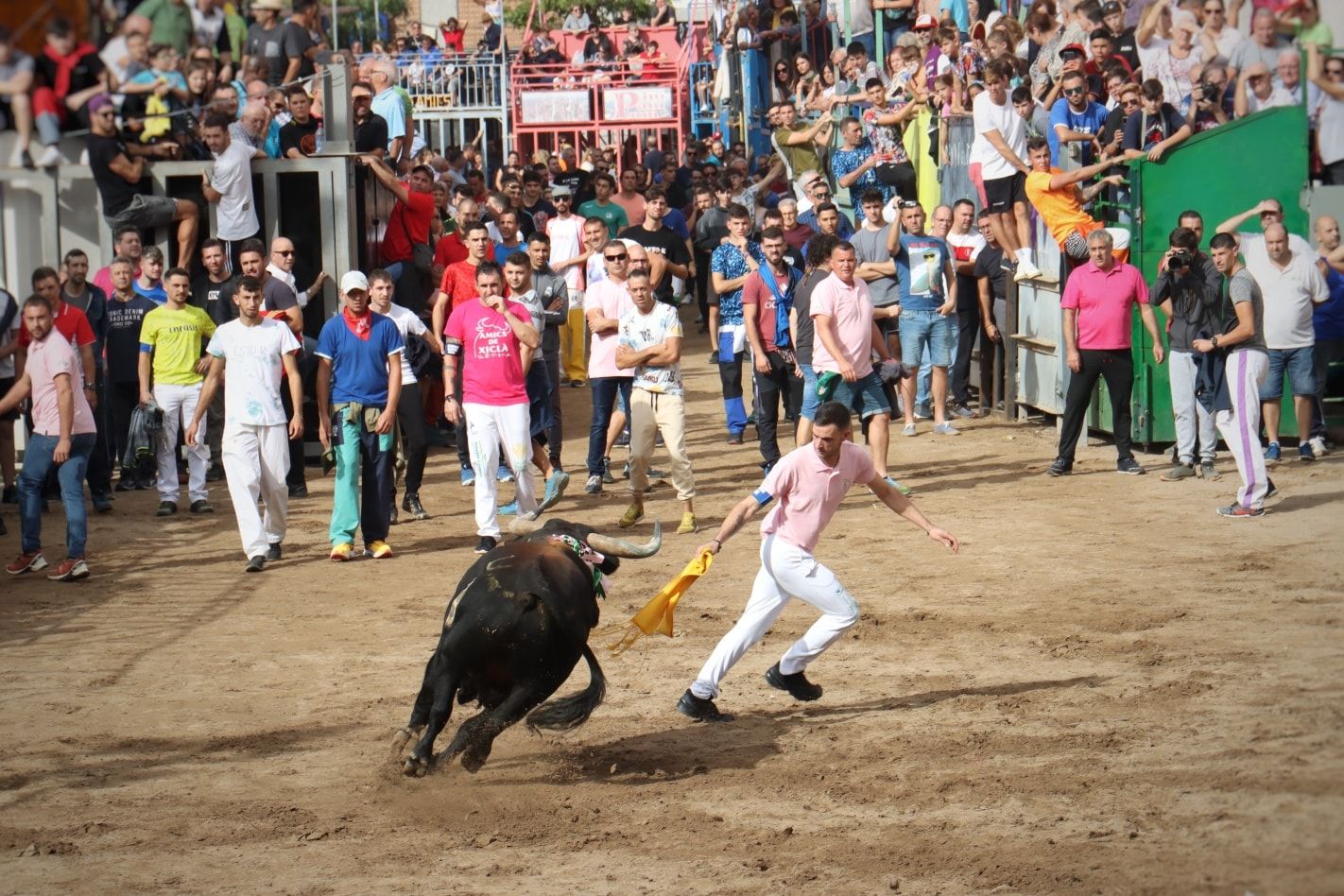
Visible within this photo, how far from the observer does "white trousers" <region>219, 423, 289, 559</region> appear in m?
11.9

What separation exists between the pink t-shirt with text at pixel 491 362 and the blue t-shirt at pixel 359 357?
0.52 meters

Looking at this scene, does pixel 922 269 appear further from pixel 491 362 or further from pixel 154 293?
pixel 154 293

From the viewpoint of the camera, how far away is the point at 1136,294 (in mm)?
14172

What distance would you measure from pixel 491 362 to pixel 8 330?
4332 mm

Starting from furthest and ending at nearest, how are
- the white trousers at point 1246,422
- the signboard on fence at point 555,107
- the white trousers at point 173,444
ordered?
1. the signboard on fence at point 555,107
2. the white trousers at point 173,444
3. the white trousers at point 1246,422

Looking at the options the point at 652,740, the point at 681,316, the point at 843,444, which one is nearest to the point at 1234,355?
the point at 843,444

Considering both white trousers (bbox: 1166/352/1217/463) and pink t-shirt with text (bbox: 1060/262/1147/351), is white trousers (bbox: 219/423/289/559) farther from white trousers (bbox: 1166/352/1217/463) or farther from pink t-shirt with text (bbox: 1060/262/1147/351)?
white trousers (bbox: 1166/352/1217/463)

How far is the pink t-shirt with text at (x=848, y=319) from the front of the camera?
13.0 metres

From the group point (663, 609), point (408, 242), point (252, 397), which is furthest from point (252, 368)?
point (408, 242)

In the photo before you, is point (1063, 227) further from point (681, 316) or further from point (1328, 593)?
point (681, 316)

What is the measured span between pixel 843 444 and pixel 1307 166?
8.27m

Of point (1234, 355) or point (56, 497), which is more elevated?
point (1234, 355)

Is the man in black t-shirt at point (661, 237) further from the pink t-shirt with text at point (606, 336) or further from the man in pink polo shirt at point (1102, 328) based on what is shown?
the man in pink polo shirt at point (1102, 328)

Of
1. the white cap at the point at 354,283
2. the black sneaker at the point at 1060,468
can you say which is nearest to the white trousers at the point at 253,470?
the white cap at the point at 354,283
